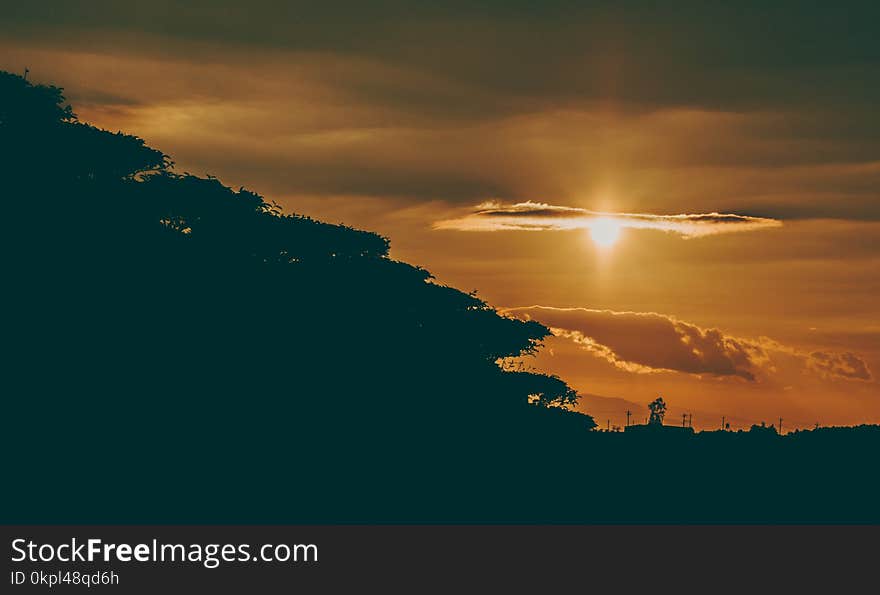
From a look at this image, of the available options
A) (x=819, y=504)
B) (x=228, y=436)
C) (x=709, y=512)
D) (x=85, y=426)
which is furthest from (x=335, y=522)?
(x=819, y=504)

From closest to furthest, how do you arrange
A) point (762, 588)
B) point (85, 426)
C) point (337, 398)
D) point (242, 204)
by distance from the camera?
point (762, 588) → point (85, 426) → point (337, 398) → point (242, 204)

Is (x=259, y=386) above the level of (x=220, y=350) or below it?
below

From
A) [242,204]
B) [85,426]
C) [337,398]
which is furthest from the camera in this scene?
[242,204]

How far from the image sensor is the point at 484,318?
7019 cm

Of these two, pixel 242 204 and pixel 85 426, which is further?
pixel 242 204

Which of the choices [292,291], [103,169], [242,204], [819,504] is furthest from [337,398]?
[819,504]

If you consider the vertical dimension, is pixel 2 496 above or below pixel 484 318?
below

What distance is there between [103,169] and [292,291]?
36.8ft

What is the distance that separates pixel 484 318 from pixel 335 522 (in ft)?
65.6

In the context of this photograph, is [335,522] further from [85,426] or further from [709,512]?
[709,512]

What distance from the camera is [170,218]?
65000mm

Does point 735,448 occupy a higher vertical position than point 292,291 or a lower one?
lower

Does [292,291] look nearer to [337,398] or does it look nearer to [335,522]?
[337,398]

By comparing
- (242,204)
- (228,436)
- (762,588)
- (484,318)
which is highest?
(242,204)
